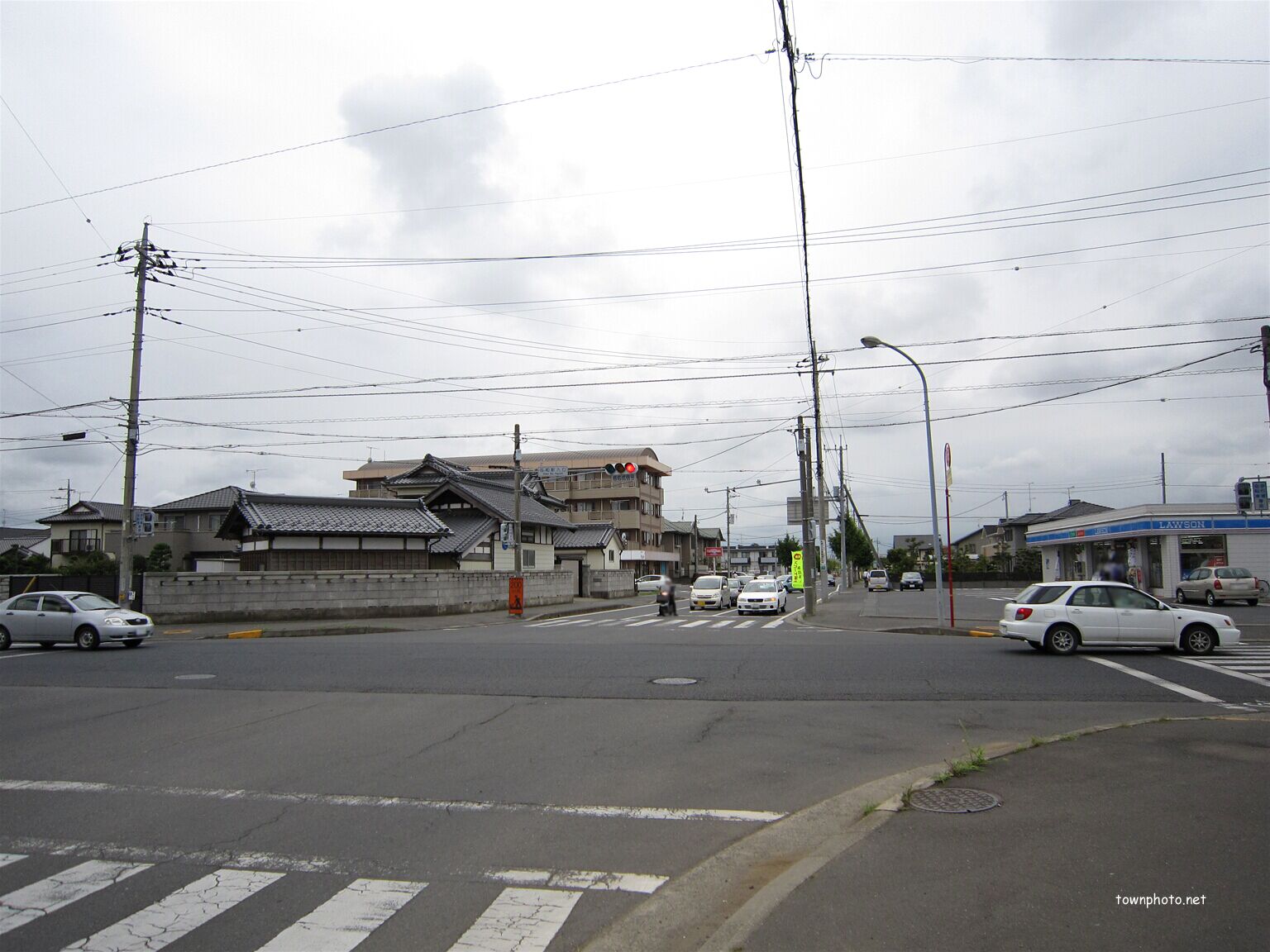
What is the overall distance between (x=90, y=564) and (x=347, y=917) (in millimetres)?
49604

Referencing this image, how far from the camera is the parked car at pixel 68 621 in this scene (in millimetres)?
20484

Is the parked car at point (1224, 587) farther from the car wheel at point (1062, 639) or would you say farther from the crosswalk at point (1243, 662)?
the car wheel at point (1062, 639)

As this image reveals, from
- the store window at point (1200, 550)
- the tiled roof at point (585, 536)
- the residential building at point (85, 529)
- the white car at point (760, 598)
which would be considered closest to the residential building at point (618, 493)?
the tiled roof at point (585, 536)

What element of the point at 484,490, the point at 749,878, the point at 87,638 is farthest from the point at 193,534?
the point at 749,878

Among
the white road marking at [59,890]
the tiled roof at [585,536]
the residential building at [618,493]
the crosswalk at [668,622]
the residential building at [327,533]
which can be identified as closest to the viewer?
the white road marking at [59,890]

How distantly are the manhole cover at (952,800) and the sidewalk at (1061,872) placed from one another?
9cm

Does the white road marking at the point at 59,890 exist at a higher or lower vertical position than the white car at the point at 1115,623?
lower

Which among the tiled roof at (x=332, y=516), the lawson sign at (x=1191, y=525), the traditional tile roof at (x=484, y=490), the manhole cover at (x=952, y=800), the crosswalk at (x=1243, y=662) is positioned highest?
the traditional tile roof at (x=484, y=490)

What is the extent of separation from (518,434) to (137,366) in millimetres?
12593

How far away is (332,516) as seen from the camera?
35.5 m

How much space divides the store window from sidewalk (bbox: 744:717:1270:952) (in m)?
36.6

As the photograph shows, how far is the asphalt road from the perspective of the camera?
4914mm

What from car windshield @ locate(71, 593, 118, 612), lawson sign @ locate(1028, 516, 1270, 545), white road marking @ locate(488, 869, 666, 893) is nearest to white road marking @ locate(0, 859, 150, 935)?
white road marking @ locate(488, 869, 666, 893)

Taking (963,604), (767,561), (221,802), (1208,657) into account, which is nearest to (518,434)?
(963,604)
